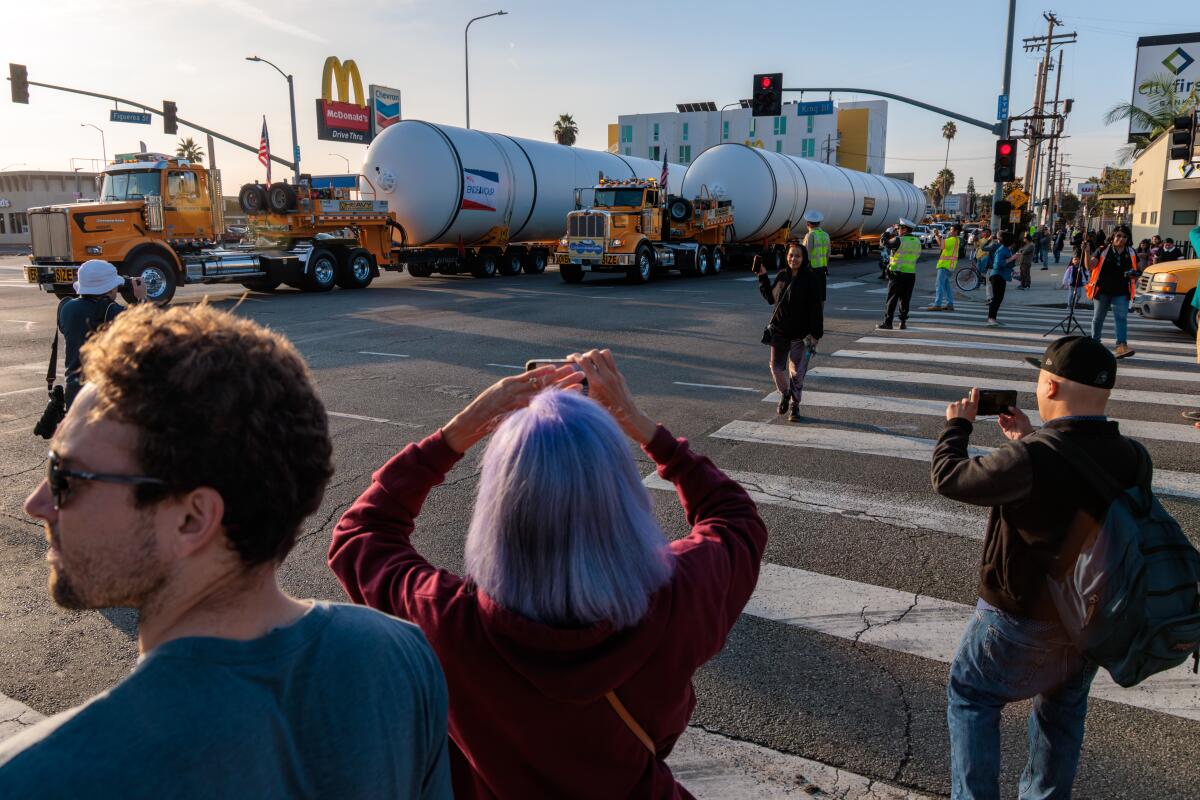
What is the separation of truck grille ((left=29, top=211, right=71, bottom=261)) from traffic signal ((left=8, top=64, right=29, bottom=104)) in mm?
12809

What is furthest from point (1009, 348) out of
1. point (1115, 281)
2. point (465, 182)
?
point (465, 182)

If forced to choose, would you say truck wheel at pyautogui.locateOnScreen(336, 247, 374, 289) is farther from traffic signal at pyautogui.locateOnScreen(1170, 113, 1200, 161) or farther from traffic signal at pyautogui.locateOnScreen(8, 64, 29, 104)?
traffic signal at pyautogui.locateOnScreen(1170, 113, 1200, 161)

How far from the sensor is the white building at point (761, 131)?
9450cm

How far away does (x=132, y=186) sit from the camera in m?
19.3

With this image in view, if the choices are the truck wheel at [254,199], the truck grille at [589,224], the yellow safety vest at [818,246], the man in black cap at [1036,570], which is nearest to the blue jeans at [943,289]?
the yellow safety vest at [818,246]

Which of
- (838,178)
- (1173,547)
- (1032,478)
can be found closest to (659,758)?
(1032,478)

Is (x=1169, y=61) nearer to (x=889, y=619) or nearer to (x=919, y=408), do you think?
(x=919, y=408)

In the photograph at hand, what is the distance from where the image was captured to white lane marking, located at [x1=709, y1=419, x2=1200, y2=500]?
7328mm

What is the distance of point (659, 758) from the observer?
173cm

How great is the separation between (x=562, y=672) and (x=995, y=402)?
2174mm

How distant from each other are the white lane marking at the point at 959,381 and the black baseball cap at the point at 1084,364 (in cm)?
783

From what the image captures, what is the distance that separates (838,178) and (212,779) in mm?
37539

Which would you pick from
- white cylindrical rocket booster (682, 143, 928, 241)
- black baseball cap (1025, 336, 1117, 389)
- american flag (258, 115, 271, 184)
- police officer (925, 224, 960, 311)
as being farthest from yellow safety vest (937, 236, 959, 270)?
american flag (258, 115, 271, 184)

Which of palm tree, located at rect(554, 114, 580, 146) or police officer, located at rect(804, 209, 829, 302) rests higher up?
palm tree, located at rect(554, 114, 580, 146)
